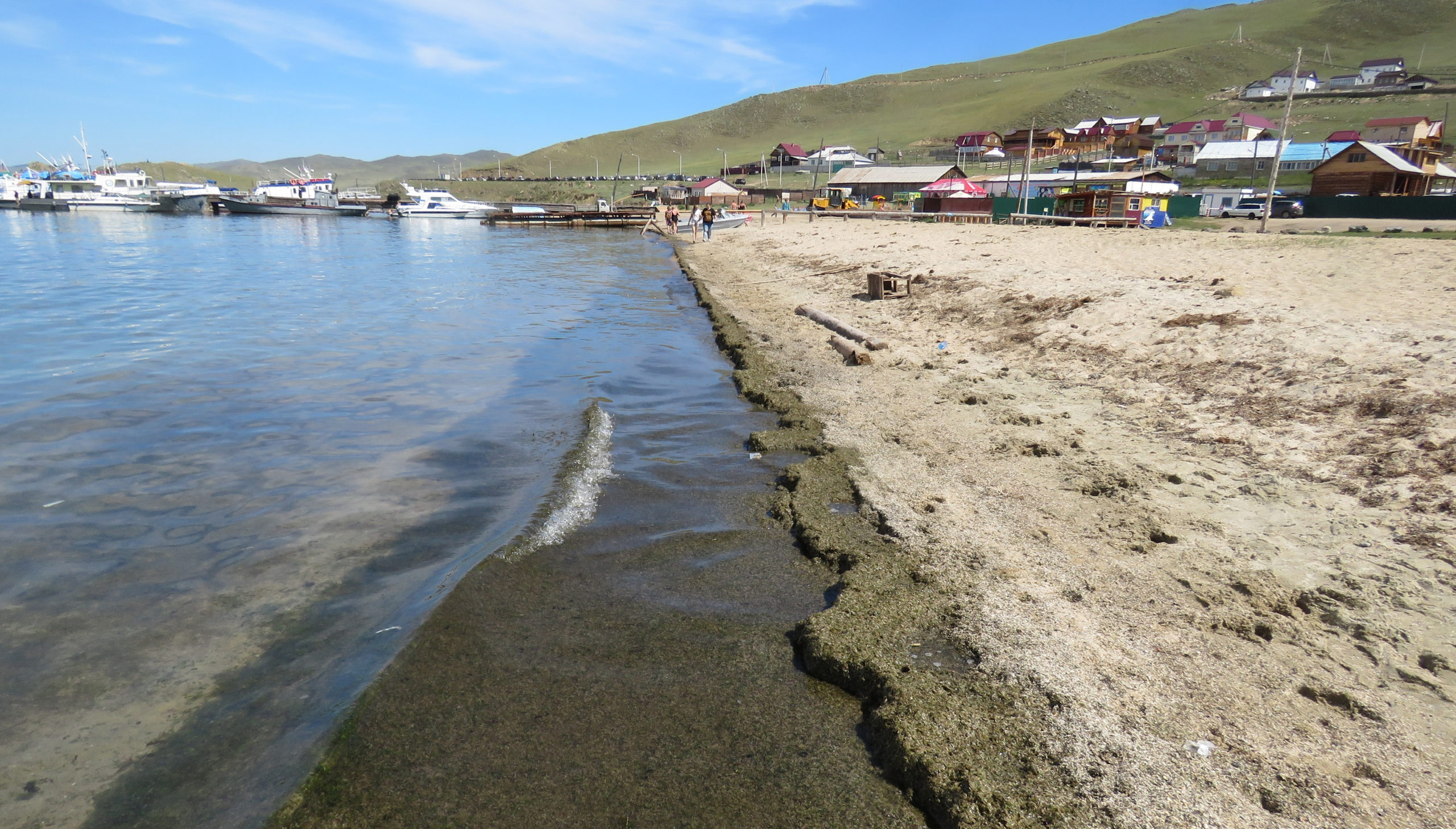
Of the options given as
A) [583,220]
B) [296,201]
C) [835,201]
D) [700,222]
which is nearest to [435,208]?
[296,201]

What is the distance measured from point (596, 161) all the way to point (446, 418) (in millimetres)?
188454

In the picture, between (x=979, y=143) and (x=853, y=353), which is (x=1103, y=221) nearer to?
(x=853, y=353)

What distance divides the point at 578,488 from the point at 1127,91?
165 metres

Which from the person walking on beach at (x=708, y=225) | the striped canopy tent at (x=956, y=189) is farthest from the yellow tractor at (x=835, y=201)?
the person walking on beach at (x=708, y=225)

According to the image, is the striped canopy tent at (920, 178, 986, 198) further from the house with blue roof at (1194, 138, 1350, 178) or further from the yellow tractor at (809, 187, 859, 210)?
the house with blue roof at (1194, 138, 1350, 178)

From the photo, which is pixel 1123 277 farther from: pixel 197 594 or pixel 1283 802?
pixel 197 594

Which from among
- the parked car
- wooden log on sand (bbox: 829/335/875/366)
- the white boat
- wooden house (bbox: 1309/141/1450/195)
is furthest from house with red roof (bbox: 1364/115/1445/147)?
the white boat

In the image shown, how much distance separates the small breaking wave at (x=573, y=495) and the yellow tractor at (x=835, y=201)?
60020 mm

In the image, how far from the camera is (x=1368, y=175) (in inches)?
1975

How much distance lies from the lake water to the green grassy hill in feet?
367

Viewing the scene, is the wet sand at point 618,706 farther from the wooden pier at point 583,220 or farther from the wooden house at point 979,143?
the wooden house at point 979,143

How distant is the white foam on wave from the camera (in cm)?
610

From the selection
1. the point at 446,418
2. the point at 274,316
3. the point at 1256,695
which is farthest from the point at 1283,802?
the point at 274,316

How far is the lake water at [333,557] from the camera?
3.68 metres
